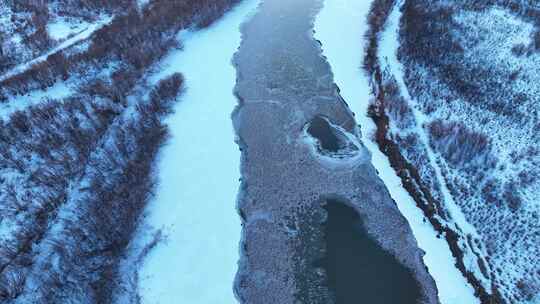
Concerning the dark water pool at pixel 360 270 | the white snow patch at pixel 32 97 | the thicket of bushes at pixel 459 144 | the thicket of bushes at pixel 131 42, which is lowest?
the dark water pool at pixel 360 270

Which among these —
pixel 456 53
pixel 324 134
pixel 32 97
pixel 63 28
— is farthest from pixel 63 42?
pixel 456 53

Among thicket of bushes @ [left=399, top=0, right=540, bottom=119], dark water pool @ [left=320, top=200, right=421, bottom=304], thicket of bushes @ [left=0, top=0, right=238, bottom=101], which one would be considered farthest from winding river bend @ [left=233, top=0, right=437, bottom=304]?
thicket of bushes @ [left=0, top=0, right=238, bottom=101]

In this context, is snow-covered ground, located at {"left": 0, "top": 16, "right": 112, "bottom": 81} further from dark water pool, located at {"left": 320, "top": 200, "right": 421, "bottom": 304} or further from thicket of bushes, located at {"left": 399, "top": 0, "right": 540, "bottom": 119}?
thicket of bushes, located at {"left": 399, "top": 0, "right": 540, "bottom": 119}

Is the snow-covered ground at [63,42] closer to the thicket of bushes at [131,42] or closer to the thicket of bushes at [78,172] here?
the thicket of bushes at [131,42]

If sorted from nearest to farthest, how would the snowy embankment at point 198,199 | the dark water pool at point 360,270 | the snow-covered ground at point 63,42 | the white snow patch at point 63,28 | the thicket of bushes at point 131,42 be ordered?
the dark water pool at point 360,270, the snowy embankment at point 198,199, the thicket of bushes at point 131,42, the snow-covered ground at point 63,42, the white snow patch at point 63,28

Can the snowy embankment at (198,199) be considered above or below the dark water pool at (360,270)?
above

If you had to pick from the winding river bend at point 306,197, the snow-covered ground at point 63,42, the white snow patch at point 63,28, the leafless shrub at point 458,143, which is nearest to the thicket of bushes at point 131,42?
the snow-covered ground at point 63,42

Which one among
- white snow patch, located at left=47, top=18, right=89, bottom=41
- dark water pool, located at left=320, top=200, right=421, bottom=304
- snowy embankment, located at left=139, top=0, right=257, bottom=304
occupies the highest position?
white snow patch, located at left=47, top=18, right=89, bottom=41
